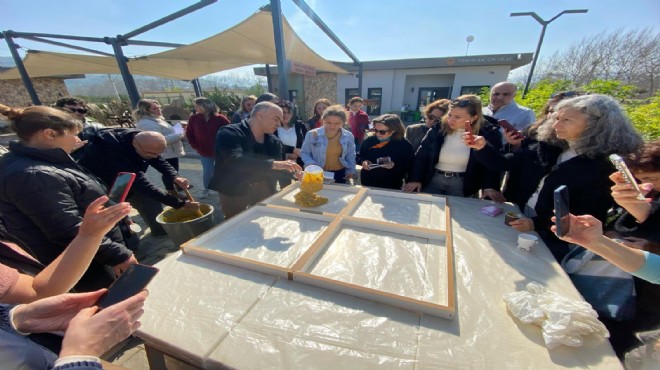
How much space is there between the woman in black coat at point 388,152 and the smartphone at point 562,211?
5.47ft

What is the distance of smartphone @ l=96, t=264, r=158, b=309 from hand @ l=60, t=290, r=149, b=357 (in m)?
0.05

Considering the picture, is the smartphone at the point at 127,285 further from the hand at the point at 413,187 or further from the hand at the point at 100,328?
the hand at the point at 413,187

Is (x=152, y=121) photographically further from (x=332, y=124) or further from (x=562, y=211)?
(x=562, y=211)

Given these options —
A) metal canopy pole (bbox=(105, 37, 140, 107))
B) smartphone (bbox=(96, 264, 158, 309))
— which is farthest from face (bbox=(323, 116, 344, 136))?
metal canopy pole (bbox=(105, 37, 140, 107))

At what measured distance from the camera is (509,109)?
351 centimetres

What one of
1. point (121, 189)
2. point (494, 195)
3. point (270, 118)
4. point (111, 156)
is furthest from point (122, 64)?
point (494, 195)

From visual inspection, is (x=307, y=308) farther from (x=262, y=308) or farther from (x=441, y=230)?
(x=441, y=230)

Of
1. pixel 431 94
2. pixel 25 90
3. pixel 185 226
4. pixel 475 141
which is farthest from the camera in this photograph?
pixel 431 94

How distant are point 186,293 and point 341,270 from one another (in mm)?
744

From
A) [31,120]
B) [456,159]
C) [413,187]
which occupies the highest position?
[31,120]

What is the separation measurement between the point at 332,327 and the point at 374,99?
16.4 meters

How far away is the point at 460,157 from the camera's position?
7.88 feet

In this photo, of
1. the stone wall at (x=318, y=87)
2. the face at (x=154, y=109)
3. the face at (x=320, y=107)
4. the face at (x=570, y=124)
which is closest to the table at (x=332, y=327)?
the face at (x=570, y=124)

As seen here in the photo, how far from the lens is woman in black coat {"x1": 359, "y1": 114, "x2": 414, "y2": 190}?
2648 millimetres
